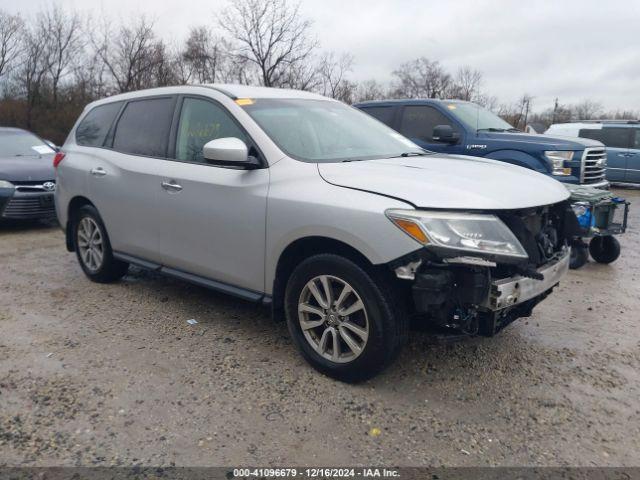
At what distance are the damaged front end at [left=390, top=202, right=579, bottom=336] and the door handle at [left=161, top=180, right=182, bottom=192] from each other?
1908mm

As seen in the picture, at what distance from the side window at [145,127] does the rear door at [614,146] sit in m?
14.4

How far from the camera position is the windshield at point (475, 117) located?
26.1 feet

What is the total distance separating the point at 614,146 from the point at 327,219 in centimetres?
1511

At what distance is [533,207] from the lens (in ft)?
10.1

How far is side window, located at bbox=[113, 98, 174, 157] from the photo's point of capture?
14.3 feet

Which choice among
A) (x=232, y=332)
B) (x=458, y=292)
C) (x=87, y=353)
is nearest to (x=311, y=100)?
(x=232, y=332)

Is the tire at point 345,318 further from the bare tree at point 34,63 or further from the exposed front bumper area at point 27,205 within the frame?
the bare tree at point 34,63

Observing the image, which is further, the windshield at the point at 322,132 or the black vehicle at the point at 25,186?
the black vehicle at the point at 25,186

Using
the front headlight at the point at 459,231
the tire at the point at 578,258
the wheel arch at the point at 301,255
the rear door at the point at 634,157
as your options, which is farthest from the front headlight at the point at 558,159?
the rear door at the point at 634,157

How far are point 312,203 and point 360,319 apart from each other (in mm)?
730

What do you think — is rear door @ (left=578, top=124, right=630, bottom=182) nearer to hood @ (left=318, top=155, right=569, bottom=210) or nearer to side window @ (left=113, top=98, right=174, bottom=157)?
hood @ (left=318, top=155, right=569, bottom=210)

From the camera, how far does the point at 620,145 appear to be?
1534cm

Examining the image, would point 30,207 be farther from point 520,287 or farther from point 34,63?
point 34,63

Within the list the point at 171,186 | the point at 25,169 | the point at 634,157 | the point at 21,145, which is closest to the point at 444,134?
the point at 171,186
